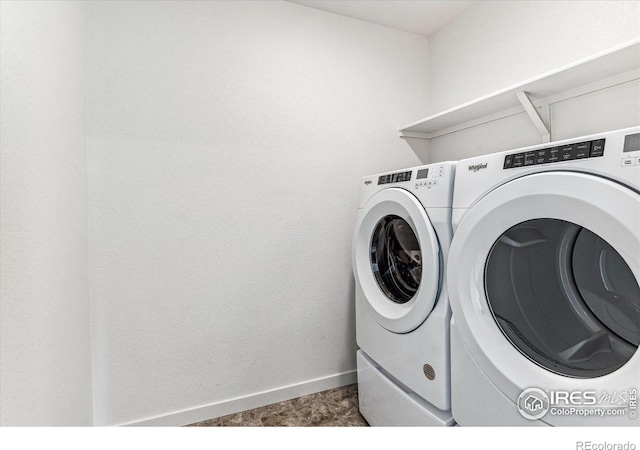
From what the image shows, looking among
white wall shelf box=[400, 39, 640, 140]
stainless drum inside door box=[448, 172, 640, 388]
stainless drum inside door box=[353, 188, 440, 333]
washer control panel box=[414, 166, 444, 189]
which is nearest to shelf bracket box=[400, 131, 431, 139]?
white wall shelf box=[400, 39, 640, 140]

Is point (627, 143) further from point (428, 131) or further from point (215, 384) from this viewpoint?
point (215, 384)

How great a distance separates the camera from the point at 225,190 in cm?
163

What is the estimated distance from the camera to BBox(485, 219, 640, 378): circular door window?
0.77 meters

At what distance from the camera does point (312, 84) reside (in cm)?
181

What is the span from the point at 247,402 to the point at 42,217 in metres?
1.33

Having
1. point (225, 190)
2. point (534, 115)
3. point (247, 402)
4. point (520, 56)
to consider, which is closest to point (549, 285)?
point (534, 115)

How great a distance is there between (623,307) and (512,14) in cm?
159

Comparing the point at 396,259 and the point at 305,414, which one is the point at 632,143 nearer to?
the point at 396,259

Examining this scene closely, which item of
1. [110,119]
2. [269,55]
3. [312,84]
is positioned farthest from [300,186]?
[110,119]

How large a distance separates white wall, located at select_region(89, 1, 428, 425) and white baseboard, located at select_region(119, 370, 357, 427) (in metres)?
0.02

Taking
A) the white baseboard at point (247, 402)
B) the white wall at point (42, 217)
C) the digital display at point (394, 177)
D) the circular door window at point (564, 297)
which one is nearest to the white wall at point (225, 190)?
the white baseboard at point (247, 402)

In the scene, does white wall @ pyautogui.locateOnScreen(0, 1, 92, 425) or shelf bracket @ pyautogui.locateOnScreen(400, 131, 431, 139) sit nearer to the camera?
white wall @ pyautogui.locateOnScreen(0, 1, 92, 425)

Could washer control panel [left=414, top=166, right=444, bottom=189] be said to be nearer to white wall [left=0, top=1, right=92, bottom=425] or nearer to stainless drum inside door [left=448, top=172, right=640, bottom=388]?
stainless drum inside door [left=448, top=172, right=640, bottom=388]
